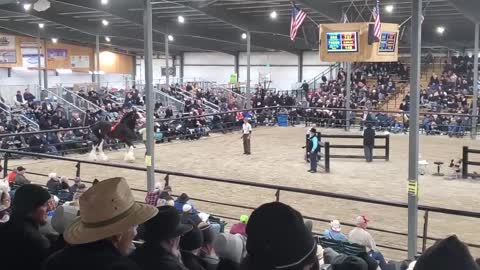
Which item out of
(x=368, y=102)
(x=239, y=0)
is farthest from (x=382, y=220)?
(x=368, y=102)

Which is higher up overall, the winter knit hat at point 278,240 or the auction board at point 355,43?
the auction board at point 355,43

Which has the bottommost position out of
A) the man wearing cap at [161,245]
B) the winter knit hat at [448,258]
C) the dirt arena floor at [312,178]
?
the dirt arena floor at [312,178]

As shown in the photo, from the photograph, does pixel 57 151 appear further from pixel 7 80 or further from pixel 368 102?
pixel 7 80

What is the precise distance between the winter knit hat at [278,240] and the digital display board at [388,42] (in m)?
16.4

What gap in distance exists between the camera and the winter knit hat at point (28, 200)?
3594 mm

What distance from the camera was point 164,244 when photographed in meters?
2.87

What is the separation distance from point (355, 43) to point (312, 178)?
15.9ft

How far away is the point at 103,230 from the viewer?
2535mm

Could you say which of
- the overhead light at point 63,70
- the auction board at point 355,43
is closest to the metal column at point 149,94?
the auction board at point 355,43

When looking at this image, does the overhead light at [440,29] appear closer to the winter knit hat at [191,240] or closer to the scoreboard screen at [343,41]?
the scoreboard screen at [343,41]

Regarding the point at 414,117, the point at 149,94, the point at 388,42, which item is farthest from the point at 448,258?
the point at 388,42

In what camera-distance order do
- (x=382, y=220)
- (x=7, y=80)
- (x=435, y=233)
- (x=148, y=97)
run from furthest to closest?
(x=7, y=80)
(x=382, y=220)
(x=435, y=233)
(x=148, y=97)

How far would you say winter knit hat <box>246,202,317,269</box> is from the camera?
6.75 feet

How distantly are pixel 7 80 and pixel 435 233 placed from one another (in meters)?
35.0
